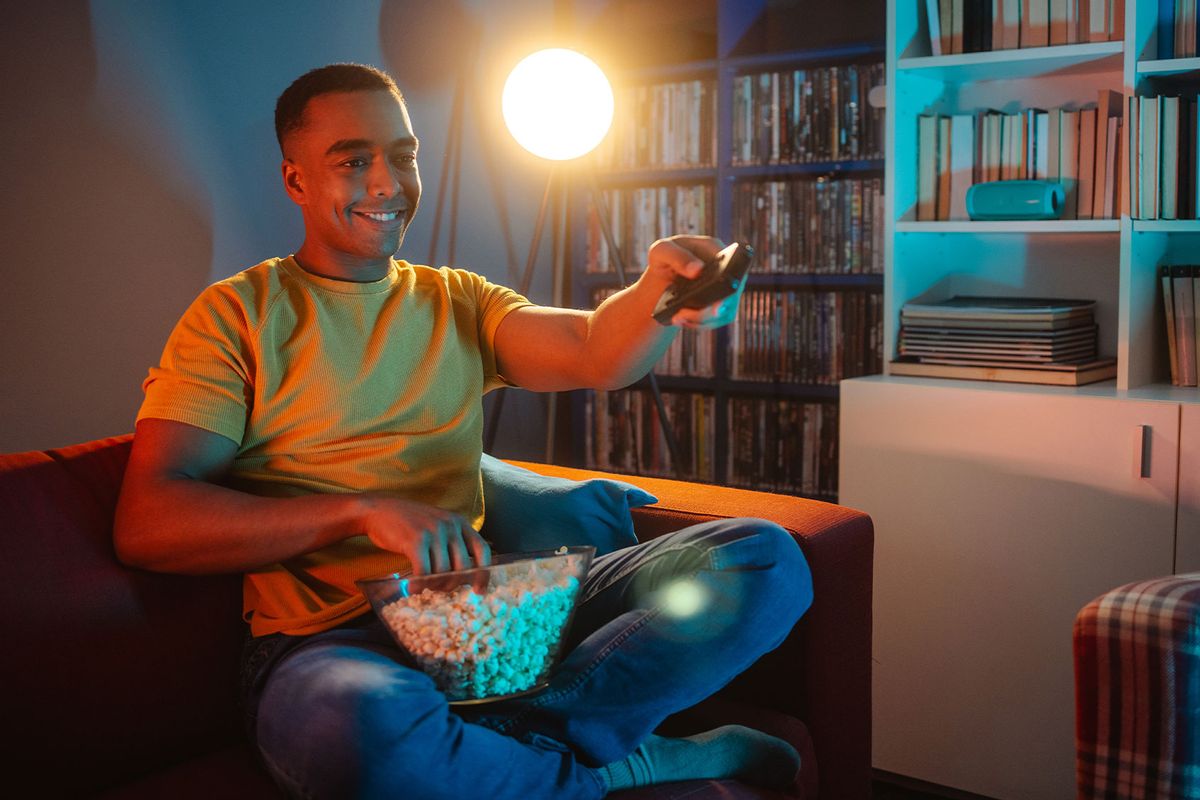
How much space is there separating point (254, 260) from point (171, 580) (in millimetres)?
1222

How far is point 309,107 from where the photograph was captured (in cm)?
161

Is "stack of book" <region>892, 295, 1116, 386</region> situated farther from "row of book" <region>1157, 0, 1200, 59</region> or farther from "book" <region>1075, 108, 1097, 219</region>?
"row of book" <region>1157, 0, 1200, 59</region>

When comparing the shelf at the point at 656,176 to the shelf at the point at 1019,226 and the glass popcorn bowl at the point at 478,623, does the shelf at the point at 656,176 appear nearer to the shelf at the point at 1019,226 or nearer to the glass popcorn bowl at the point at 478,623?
the shelf at the point at 1019,226

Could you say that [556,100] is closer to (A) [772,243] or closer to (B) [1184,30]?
(A) [772,243]

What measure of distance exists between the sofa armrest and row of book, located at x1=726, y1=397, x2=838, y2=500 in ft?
4.36

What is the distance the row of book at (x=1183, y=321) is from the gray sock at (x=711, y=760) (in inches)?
51.1

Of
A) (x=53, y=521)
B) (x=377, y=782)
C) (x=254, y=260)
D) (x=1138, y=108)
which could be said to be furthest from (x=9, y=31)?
(x=1138, y=108)

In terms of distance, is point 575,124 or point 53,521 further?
point 575,124

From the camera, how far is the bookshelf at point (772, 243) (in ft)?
9.69

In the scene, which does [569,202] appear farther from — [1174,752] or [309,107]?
[1174,752]

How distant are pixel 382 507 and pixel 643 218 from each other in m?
2.09

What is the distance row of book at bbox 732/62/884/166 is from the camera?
2891 millimetres

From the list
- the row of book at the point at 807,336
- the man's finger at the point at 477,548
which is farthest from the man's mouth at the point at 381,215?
the row of book at the point at 807,336

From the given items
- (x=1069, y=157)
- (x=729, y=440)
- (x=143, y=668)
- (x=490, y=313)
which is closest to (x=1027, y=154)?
(x=1069, y=157)
